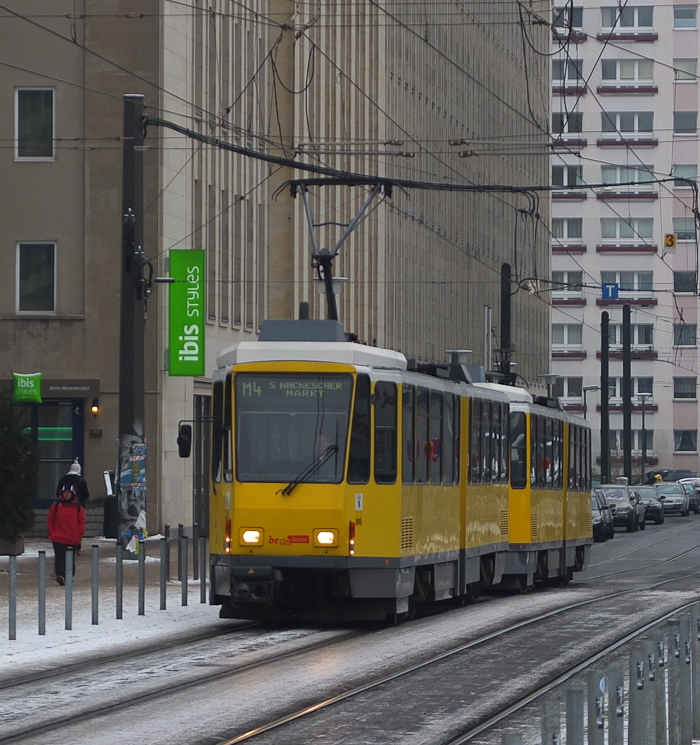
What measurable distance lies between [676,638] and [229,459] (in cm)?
921

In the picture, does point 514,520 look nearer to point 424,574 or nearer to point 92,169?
point 424,574

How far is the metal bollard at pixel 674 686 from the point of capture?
9273mm

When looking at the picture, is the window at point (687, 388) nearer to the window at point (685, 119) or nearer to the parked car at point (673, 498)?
the window at point (685, 119)

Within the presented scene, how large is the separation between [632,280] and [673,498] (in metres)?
45.2

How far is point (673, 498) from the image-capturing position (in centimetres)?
7456

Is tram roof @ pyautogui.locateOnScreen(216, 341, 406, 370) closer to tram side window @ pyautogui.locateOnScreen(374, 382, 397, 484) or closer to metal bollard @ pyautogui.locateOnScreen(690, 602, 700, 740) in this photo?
tram side window @ pyautogui.locateOnScreen(374, 382, 397, 484)

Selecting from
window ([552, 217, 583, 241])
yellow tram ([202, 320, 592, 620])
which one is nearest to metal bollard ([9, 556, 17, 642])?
yellow tram ([202, 320, 592, 620])

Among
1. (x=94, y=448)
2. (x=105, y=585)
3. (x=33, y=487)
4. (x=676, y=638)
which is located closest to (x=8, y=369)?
(x=94, y=448)

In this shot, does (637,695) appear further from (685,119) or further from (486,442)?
(685,119)

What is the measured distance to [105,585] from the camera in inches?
982

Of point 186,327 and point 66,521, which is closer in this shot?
point 66,521

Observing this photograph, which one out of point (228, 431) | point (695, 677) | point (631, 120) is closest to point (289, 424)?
point (228, 431)

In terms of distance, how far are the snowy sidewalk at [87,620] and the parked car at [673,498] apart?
48800mm

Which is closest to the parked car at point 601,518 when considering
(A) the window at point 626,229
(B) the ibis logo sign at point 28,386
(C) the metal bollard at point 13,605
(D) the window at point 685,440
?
(B) the ibis logo sign at point 28,386
